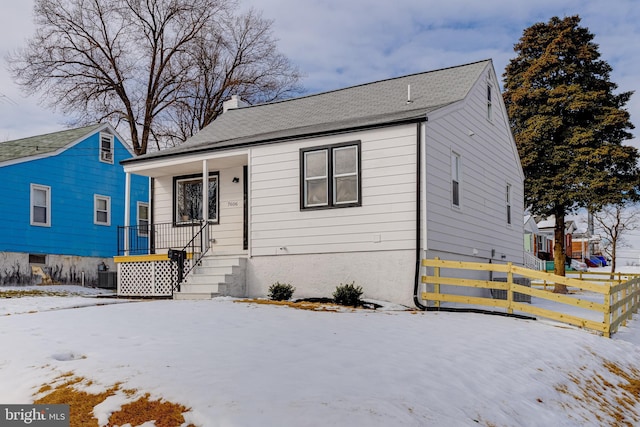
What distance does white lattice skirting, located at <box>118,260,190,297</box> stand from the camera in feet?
49.8

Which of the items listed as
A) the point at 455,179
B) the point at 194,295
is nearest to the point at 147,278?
the point at 194,295

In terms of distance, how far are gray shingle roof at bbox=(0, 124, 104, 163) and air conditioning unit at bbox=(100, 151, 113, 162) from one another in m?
1.09

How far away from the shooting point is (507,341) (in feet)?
29.1

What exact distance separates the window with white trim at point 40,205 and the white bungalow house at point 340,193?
647cm

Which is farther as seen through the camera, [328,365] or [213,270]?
[213,270]

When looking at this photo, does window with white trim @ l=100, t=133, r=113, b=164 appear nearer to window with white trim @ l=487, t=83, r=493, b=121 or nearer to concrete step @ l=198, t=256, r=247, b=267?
concrete step @ l=198, t=256, r=247, b=267

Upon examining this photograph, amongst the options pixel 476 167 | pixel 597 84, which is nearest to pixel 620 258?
pixel 597 84

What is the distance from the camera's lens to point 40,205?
21.6m

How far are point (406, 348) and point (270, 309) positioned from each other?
13.0ft

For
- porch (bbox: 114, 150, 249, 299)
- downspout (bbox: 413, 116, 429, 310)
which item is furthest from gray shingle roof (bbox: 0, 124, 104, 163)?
downspout (bbox: 413, 116, 429, 310)

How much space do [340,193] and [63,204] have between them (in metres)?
13.6

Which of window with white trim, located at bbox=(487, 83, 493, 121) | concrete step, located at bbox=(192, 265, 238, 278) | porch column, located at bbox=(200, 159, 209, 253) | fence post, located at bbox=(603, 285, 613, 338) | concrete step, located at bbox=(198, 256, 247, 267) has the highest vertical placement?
window with white trim, located at bbox=(487, 83, 493, 121)

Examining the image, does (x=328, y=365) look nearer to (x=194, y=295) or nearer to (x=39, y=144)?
(x=194, y=295)

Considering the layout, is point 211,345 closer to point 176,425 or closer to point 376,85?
point 176,425
